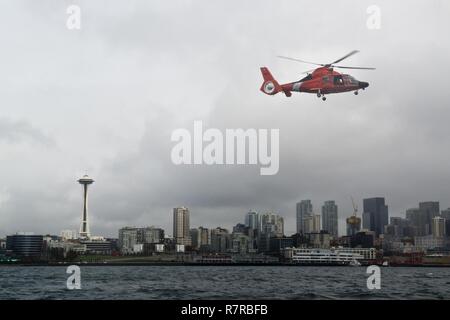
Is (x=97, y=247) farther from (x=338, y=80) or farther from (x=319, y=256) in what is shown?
(x=338, y=80)

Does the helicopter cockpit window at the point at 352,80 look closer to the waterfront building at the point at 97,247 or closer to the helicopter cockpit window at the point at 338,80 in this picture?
the helicopter cockpit window at the point at 338,80

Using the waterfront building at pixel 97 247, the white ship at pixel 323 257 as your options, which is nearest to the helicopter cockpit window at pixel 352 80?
the white ship at pixel 323 257

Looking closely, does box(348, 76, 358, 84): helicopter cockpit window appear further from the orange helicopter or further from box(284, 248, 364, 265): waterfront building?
box(284, 248, 364, 265): waterfront building

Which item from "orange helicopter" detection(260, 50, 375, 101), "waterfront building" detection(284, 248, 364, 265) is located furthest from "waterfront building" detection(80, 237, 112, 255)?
"orange helicopter" detection(260, 50, 375, 101)

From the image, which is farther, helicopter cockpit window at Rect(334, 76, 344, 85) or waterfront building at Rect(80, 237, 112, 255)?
waterfront building at Rect(80, 237, 112, 255)

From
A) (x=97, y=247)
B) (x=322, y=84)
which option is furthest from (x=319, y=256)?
(x=322, y=84)

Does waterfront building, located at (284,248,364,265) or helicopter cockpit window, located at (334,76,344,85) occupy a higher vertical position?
helicopter cockpit window, located at (334,76,344,85)

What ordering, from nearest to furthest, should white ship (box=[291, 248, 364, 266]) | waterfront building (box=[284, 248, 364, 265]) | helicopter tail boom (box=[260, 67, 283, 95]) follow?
helicopter tail boom (box=[260, 67, 283, 95]) < white ship (box=[291, 248, 364, 266]) < waterfront building (box=[284, 248, 364, 265])
